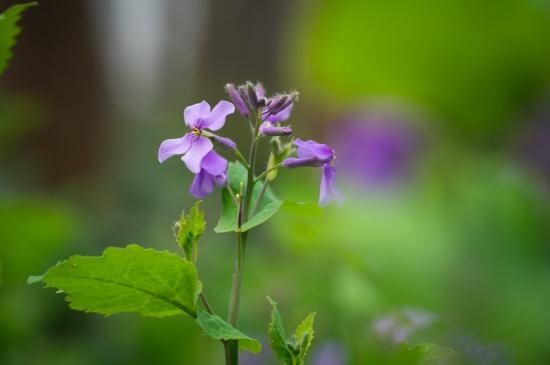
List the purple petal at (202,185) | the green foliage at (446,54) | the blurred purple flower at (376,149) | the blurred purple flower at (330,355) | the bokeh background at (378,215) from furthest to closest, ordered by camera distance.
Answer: the blurred purple flower at (376,149) < the green foliage at (446,54) < the bokeh background at (378,215) < the blurred purple flower at (330,355) < the purple petal at (202,185)

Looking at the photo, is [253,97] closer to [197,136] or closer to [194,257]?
[197,136]

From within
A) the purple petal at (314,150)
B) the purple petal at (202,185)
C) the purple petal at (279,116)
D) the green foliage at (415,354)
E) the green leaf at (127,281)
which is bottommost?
the green foliage at (415,354)

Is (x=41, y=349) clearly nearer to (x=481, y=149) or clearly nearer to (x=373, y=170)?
(x=481, y=149)

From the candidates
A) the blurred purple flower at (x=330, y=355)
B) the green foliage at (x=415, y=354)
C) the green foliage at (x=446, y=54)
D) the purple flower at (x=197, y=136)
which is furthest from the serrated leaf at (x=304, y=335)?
the green foliage at (x=446, y=54)

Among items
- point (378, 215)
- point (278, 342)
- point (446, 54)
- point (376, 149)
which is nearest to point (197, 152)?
point (278, 342)

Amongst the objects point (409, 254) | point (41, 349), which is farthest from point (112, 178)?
point (41, 349)

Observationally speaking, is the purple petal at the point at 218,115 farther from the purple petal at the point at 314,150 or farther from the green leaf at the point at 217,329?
the green leaf at the point at 217,329
